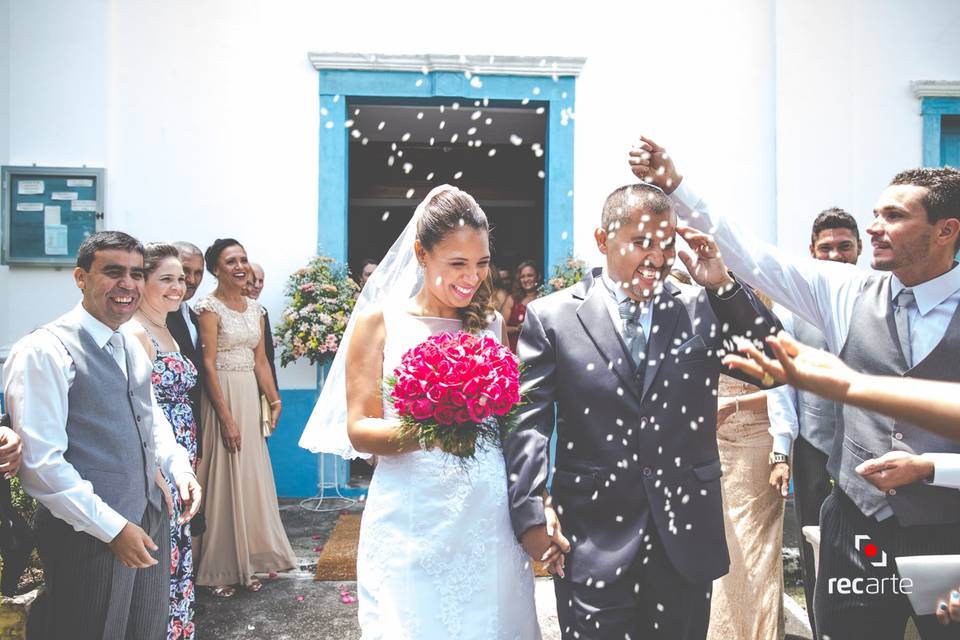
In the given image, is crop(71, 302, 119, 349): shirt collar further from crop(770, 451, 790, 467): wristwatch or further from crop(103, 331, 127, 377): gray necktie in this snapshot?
crop(770, 451, 790, 467): wristwatch

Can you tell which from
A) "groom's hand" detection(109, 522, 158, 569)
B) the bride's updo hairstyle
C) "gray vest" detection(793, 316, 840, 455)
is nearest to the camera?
"groom's hand" detection(109, 522, 158, 569)

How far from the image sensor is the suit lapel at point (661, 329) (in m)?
2.52

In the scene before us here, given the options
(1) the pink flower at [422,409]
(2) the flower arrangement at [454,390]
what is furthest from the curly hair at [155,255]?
(1) the pink flower at [422,409]

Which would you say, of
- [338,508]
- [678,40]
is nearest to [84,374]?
[338,508]

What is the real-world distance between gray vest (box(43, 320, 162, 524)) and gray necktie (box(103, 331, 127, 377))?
0.10 feet

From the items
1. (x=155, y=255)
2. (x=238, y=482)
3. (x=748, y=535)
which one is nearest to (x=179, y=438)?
(x=238, y=482)

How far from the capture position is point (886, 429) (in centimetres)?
249

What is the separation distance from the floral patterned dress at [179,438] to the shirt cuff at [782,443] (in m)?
3.01

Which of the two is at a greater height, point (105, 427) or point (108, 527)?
point (105, 427)

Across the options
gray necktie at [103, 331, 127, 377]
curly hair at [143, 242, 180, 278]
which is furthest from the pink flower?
curly hair at [143, 242, 180, 278]

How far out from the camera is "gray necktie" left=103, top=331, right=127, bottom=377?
9.37ft

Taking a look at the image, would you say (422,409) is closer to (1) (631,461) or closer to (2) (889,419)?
(1) (631,461)

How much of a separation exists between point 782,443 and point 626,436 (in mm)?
1726

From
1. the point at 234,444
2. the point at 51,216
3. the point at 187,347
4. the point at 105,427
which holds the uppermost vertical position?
the point at 51,216
